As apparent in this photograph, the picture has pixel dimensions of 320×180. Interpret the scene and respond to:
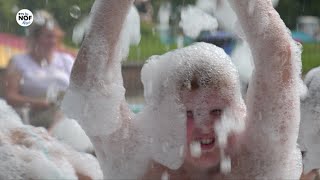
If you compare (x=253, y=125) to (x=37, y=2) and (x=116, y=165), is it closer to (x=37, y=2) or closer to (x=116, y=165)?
(x=116, y=165)

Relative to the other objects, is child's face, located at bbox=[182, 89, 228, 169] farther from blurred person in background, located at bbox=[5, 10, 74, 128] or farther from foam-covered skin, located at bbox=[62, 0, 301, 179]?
blurred person in background, located at bbox=[5, 10, 74, 128]

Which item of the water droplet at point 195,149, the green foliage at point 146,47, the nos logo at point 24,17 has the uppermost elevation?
the nos logo at point 24,17

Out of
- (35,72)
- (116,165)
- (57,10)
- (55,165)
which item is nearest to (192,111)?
(116,165)

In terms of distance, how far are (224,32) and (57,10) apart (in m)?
0.41

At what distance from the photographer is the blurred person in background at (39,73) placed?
5.07ft

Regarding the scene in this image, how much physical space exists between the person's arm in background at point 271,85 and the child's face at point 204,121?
0.06 meters

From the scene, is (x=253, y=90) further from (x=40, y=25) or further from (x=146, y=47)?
(x=40, y=25)

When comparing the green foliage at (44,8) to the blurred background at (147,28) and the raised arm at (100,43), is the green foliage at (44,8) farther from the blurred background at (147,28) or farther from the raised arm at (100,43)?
the raised arm at (100,43)

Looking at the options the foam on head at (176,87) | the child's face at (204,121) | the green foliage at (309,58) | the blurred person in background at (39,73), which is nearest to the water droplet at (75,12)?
the blurred person in background at (39,73)

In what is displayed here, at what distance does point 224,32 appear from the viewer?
1.32 m

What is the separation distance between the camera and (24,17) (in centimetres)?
153

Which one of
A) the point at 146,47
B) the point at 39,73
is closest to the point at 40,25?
the point at 39,73

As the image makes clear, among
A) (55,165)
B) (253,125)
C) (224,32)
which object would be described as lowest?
(55,165)

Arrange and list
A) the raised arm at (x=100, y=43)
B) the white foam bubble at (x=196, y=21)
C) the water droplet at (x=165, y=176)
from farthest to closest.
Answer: the white foam bubble at (x=196, y=21), the water droplet at (x=165, y=176), the raised arm at (x=100, y=43)
